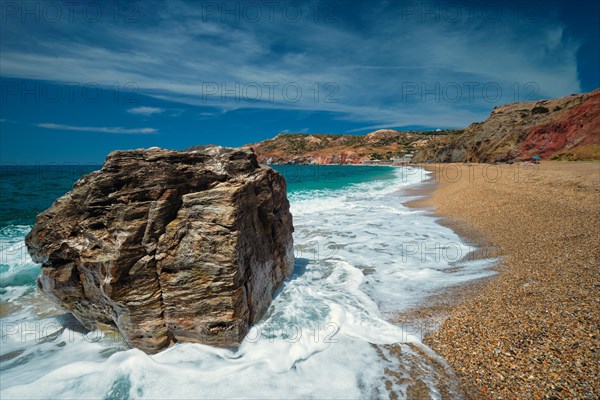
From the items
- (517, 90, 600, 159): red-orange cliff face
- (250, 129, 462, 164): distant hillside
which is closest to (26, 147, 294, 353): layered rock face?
(517, 90, 600, 159): red-orange cliff face

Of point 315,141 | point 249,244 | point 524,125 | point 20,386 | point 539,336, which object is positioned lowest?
point 20,386

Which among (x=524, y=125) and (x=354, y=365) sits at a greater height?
(x=524, y=125)

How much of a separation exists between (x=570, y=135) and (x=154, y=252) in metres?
53.8

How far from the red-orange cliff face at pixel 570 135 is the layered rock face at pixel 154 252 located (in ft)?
151

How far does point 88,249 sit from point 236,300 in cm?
269

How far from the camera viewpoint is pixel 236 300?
471cm

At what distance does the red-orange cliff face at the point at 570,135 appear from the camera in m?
35.8

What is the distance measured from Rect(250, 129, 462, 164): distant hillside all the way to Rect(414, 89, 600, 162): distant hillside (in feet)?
212

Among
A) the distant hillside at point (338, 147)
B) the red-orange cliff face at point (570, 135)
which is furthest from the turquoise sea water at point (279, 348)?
the distant hillside at point (338, 147)

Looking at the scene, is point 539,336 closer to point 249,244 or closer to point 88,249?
point 249,244

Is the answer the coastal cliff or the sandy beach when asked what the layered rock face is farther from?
the coastal cliff

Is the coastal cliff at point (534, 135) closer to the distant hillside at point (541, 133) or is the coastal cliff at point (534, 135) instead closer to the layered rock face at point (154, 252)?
the distant hillside at point (541, 133)

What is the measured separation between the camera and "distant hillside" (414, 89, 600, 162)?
36.7 m

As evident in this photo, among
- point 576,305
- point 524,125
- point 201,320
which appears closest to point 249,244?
point 201,320
